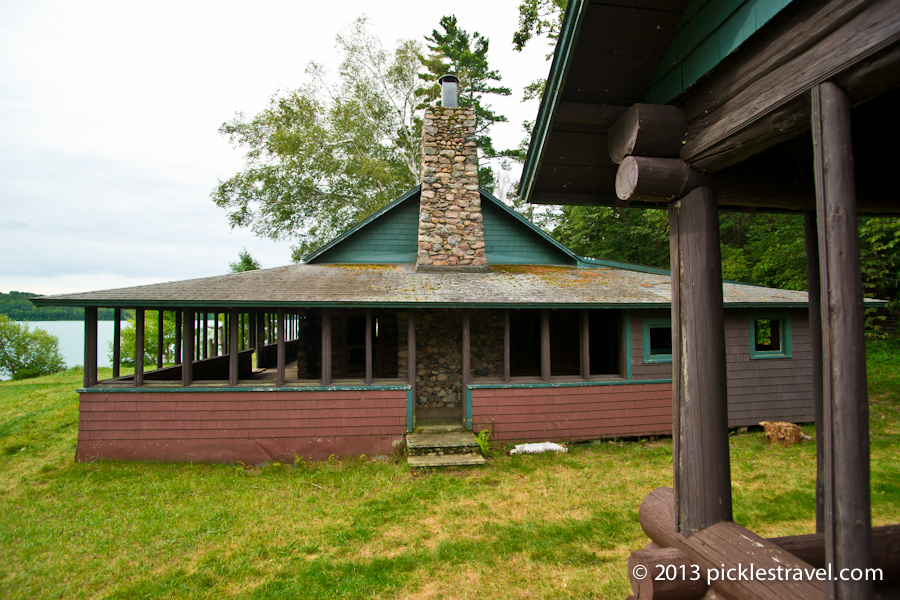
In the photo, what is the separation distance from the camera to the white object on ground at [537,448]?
23.7 feet

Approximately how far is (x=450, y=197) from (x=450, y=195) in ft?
0.15

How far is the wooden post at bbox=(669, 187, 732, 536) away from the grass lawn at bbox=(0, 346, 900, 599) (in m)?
1.72

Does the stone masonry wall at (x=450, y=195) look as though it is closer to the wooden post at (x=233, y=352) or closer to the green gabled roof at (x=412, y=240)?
the green gabled roof at (x=412, y=240)

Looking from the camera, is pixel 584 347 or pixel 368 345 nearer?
pixel 368 345

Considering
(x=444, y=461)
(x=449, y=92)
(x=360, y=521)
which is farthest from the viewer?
(x=449, y=92)

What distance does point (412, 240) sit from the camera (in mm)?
10828

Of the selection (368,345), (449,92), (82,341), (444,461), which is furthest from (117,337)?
(82,341)

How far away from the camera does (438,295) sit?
24.2 feet

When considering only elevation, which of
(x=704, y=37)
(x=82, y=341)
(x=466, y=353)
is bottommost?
(x=82, y=341)

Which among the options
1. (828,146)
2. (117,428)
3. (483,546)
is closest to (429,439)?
(483,546)

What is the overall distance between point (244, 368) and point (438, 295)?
19.1 feet

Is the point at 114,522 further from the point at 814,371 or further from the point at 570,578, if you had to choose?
the point at 814,371

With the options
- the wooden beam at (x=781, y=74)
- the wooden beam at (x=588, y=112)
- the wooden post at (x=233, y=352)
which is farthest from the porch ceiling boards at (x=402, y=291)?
the wooden beam at (x=781, y=74)

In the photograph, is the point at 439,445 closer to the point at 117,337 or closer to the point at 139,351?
the point at 139,351
